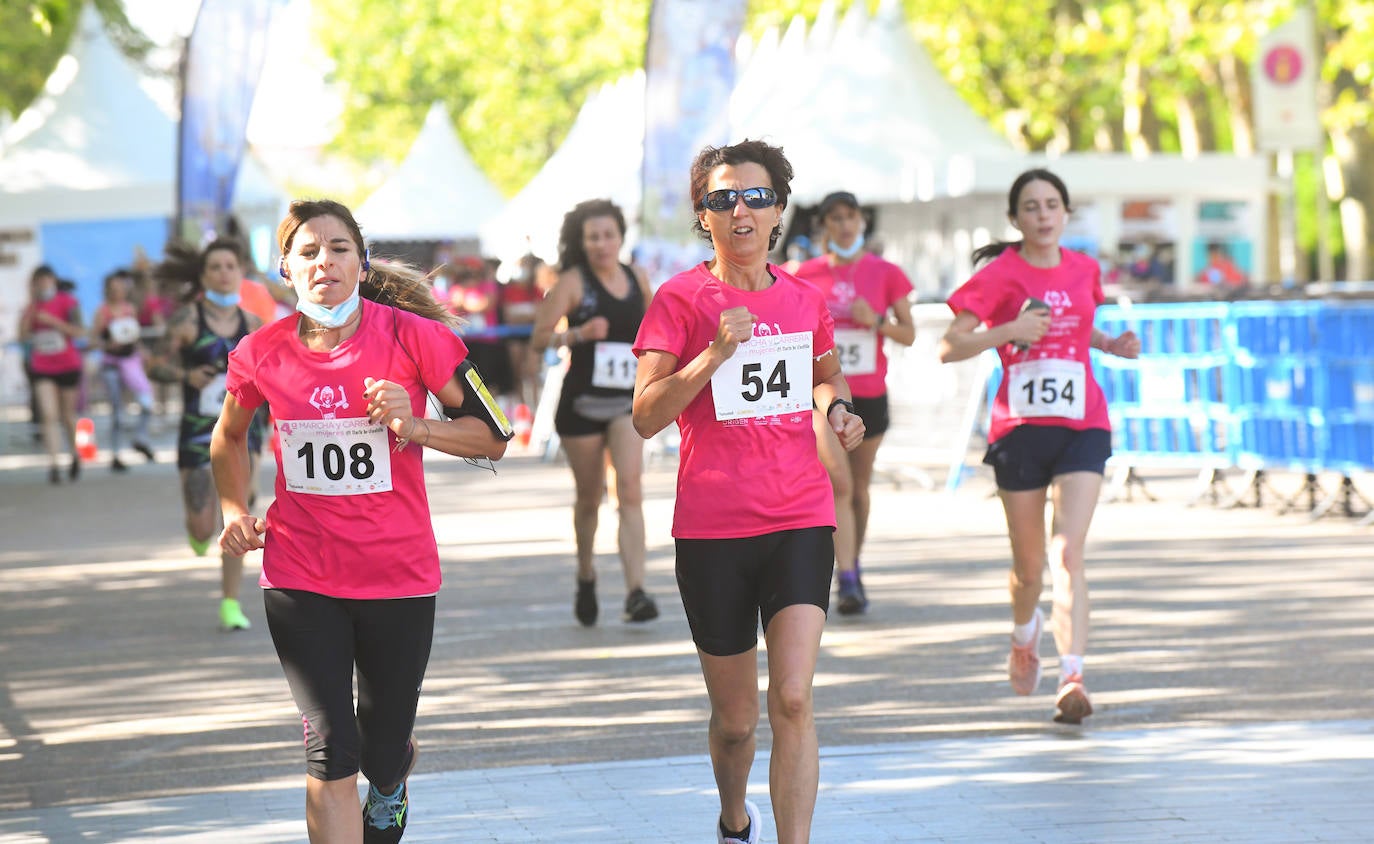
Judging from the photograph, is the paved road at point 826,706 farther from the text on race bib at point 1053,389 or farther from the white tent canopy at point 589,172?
the white tent canopy at point 589,172

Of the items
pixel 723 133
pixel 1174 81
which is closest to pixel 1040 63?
pixel 1174 81

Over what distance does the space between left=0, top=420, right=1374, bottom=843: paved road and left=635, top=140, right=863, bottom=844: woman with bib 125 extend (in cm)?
14

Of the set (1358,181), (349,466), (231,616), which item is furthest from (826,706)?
(1358,181)

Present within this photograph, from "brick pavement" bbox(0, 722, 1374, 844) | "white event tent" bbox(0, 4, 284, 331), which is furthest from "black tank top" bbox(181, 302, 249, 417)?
"white event tent" bbox(0, 4, 284, 331)

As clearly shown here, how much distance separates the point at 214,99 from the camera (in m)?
21.4

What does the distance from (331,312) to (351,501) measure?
0.45 metres

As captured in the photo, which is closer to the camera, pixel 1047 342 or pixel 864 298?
pixel 1047 342

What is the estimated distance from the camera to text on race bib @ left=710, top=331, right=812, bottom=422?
5113mm

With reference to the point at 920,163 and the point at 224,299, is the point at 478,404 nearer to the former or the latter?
the point at 224,299

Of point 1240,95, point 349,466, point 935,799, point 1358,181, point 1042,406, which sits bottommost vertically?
point 935,799

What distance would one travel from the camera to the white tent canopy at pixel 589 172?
31.6 meters

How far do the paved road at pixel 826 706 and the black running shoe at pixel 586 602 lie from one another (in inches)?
3.8

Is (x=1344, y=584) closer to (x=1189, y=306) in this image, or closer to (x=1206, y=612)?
(x=1206, y=612)

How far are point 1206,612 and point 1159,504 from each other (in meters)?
5.18
